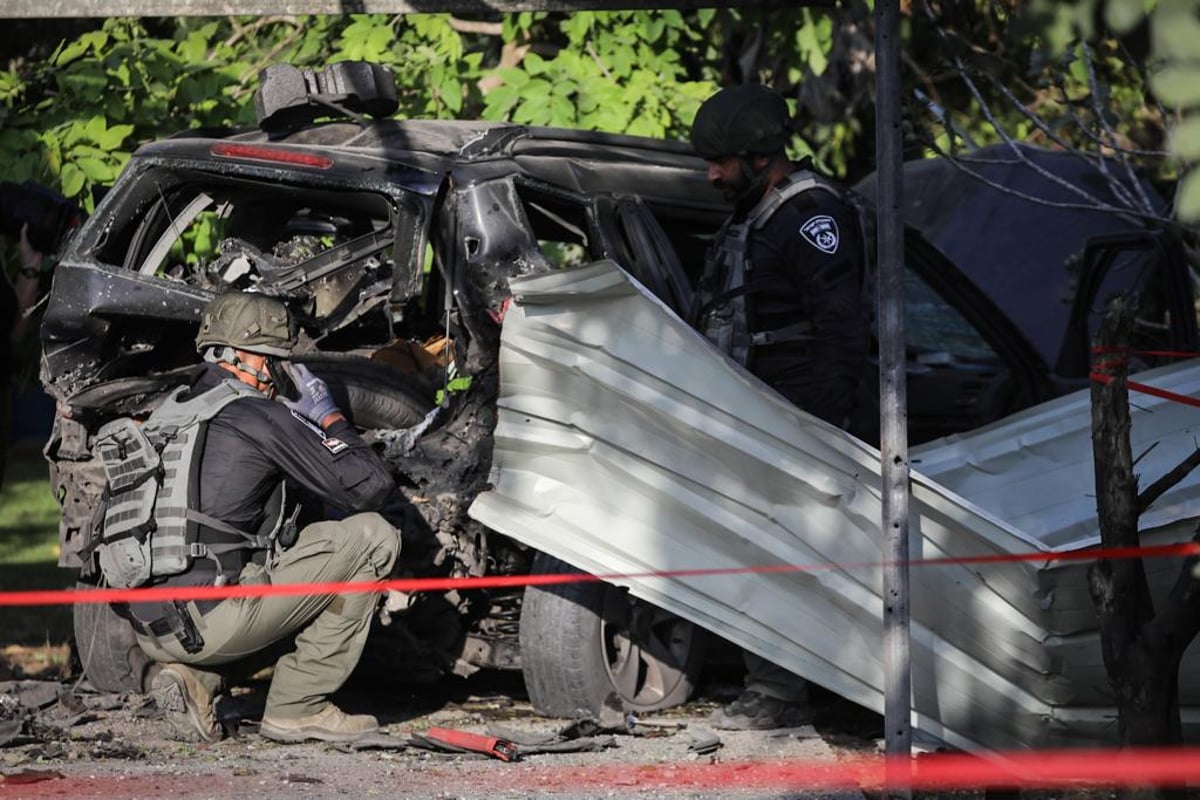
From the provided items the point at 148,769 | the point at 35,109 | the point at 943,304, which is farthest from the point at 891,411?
the point at 35,109

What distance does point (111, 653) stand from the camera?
20.4 ft

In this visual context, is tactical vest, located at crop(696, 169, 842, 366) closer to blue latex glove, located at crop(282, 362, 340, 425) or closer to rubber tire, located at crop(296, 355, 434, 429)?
rubber tire, located at crop(296, 355, 434, 429)

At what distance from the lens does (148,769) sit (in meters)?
5.27

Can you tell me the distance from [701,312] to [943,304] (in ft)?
8.58

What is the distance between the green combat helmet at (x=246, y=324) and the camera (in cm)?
553

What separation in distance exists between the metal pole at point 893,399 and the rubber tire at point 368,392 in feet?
7.21

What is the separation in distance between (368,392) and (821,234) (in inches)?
66.6

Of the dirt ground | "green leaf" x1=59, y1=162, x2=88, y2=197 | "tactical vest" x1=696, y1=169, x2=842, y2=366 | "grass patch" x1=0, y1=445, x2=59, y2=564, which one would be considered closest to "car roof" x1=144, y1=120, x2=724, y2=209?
"tactical vest" x1=696, y1=169, x2=842, y2=366

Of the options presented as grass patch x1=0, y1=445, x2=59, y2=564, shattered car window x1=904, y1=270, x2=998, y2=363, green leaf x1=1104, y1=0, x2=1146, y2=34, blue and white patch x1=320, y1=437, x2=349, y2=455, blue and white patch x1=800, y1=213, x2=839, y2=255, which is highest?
green leaf x1=1104, y1=0, x2=1146, y2=34

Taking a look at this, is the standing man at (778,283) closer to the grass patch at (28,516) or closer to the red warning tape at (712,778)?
the red warning tape at (712,778)

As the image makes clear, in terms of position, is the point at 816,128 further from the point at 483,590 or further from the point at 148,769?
the point at 148,769

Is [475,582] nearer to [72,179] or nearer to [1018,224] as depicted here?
[72,179]

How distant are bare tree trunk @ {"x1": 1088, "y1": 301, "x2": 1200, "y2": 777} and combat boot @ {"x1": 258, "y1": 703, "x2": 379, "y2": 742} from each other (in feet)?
8.58

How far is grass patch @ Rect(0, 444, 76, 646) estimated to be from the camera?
796 centimetres
